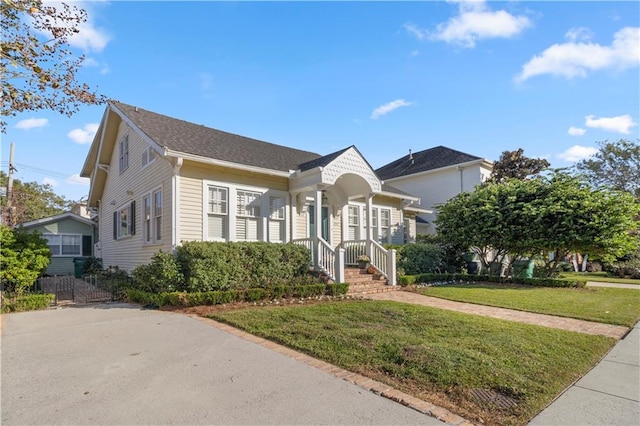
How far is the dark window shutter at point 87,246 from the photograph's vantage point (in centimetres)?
2119

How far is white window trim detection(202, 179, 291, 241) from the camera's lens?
34.5 feet

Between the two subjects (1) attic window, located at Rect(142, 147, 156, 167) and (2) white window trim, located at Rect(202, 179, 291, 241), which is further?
(1) attic window, located at Rect(142, 147, 156, 167)

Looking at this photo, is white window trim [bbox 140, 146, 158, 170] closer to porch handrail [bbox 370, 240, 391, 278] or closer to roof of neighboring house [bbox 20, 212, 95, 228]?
porch handrail [bbox 370, 240, 391, 278]

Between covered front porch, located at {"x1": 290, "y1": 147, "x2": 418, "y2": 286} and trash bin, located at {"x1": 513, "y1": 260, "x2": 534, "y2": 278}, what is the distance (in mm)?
5602

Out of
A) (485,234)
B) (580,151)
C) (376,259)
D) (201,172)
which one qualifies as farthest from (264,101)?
(580,151)

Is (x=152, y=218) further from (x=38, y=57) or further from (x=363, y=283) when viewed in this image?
(x=363, y=283)

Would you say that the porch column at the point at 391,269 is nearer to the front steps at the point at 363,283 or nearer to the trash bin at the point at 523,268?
the front steps at the point at 363,283

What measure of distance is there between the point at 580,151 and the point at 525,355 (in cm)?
3982

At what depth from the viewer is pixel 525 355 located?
4594 mm

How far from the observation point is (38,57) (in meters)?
6.63

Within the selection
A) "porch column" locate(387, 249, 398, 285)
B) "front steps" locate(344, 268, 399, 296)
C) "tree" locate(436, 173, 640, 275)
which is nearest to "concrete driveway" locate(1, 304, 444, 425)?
"front steps" locate(344, 268, 399, 296)

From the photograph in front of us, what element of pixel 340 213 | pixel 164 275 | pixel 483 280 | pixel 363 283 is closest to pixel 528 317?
pixel 363 283

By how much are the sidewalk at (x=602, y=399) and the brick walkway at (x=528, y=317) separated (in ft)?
5.67

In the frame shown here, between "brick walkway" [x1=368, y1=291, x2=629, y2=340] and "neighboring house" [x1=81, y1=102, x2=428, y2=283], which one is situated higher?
"neighboring house" [x1=81, y1=102, x2=428, y2=283]
